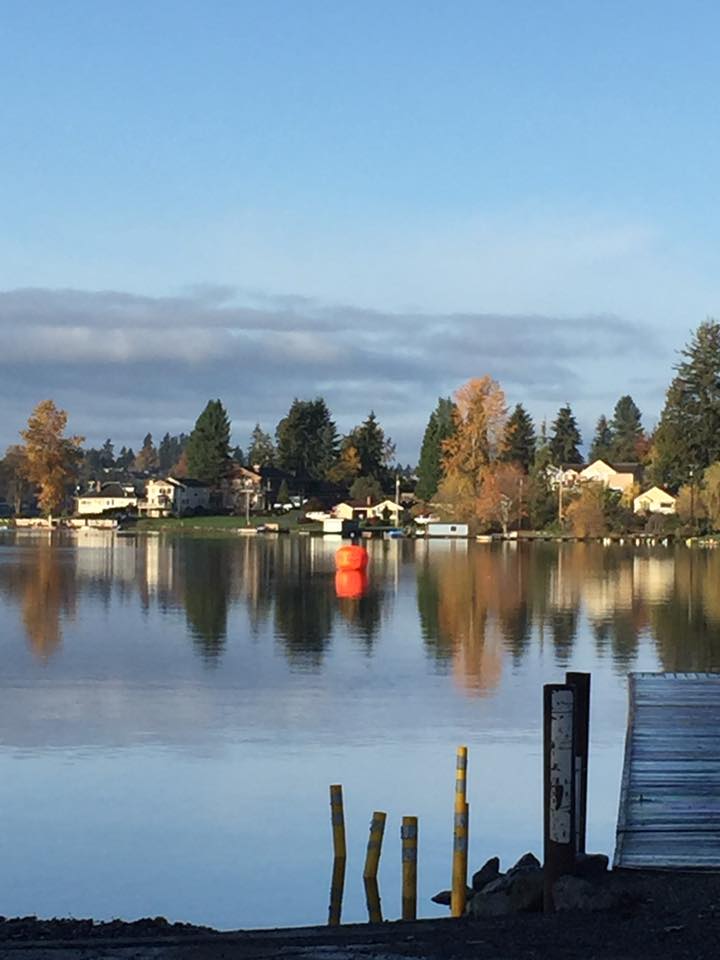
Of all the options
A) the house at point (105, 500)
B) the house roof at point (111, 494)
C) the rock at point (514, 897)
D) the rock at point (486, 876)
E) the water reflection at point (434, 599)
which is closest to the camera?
the rock at point (514, 897)

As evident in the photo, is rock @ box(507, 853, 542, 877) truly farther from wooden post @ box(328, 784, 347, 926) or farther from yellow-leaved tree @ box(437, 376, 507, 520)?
yellow-leaved tree @ box(437, 376, 507, 520)

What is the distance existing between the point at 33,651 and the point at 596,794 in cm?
1714

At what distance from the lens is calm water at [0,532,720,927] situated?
12.9 meters

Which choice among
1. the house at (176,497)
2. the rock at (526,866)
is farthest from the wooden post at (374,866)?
the house at (176,497)

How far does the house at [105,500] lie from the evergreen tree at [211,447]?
886cm

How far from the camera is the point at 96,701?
2275 centimetres

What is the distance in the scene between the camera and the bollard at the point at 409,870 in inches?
428

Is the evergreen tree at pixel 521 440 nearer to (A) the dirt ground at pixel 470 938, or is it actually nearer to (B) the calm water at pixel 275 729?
(B) the calm water at pixel 275 729

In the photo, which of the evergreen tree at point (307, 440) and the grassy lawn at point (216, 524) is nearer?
the grassy lawn at point (216, 524)

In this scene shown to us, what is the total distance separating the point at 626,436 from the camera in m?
183

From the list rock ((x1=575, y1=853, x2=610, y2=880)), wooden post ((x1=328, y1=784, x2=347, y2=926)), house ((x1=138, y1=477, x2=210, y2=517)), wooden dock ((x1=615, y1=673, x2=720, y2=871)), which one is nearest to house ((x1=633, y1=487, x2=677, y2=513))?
house ((x1=138, y1=477, x2=210, y2=517))

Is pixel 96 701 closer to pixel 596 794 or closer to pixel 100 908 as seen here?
pixel 596 794

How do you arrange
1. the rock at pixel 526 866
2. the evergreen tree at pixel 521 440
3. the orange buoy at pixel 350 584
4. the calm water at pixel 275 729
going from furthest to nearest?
1. the evergreen tree at pixel 521 440
2. the orange buoy at pixel 350 584
3. the calm water at pixel 275 729
4. the rock at pixel 526 866

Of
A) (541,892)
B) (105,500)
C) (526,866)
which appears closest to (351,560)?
(526,866)
